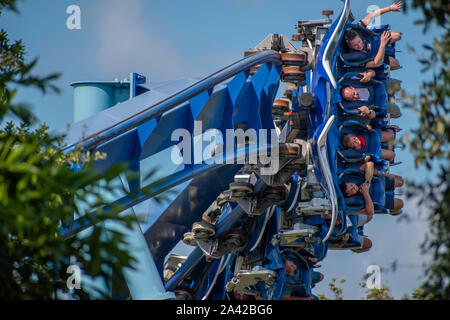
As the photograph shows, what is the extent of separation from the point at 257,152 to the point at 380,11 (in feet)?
9.46

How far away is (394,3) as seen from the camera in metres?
13.6

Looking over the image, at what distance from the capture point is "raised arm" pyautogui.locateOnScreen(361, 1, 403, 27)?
1335 cm

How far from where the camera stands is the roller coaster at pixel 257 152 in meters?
11.9

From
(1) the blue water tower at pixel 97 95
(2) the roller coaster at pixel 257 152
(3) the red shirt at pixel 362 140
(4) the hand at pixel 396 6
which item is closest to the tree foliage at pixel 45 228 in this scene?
(2) the roller coaster at pixel 257 152

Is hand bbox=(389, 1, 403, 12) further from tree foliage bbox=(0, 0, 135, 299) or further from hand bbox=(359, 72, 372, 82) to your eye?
tree foliage bbox=(0, 0, 135, 299)

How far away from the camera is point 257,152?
→ 12836mm

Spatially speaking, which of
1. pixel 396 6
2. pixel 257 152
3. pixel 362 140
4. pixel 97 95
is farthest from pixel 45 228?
pixel 97 95

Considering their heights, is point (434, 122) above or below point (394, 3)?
below

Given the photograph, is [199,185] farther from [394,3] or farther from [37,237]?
[37,237]

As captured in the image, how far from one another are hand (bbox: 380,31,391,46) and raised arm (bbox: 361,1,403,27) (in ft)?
0.97

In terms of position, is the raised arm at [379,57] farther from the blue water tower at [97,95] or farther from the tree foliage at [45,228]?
the tree foliage at [45,228]

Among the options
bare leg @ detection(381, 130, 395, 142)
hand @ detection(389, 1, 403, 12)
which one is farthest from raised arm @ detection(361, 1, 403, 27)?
bare leg @ detection(381, 130, 395, 142)
